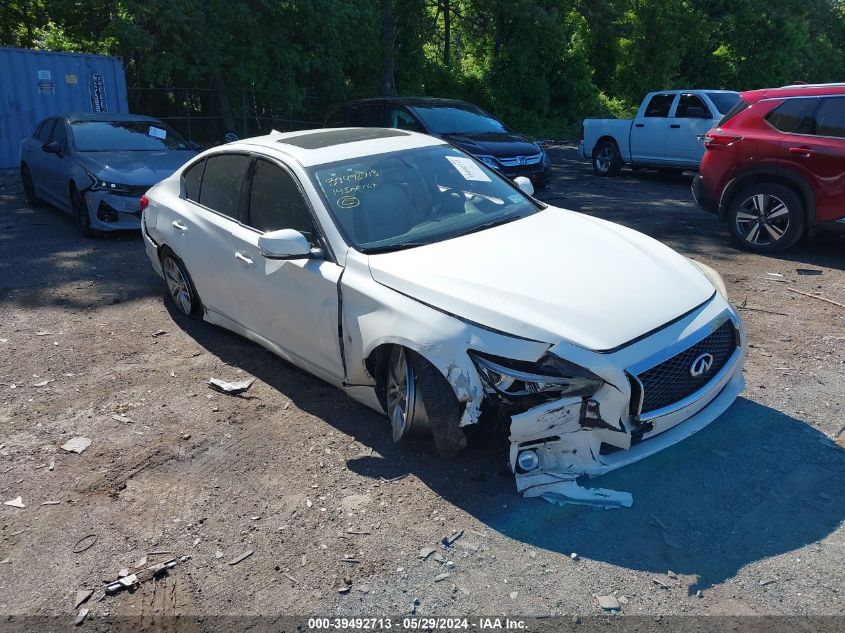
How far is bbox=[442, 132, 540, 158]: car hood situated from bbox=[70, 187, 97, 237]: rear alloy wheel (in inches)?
199

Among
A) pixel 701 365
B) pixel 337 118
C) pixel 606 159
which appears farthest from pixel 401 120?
pixel 701 365

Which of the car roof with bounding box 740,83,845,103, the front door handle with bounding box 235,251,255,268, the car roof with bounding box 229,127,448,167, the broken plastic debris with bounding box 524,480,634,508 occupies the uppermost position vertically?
the car roof with bounding box 740,83,845,103

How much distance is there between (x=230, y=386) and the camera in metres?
5.14

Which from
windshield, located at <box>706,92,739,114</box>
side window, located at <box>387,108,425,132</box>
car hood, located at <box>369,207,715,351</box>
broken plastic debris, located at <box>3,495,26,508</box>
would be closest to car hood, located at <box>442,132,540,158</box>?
side window, located at <box>387,108,425,132</box>

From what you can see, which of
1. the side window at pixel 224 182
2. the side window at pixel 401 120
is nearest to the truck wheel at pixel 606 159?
the side window at pixel 401 120

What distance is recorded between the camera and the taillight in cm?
839

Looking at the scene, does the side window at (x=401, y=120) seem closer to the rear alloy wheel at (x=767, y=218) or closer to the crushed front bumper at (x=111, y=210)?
the crushed front bumper at (x=111, y=210)

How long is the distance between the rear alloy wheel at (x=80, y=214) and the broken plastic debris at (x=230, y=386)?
5266mm

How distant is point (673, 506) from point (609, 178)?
12649 mm

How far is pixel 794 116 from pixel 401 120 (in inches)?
226

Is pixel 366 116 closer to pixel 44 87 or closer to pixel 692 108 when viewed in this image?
pixel 692 108

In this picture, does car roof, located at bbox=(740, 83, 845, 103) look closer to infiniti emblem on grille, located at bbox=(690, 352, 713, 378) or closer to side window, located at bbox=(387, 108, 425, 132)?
side window, located at bbox=(387, 108, 425, 132)

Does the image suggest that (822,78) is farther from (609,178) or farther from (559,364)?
(559,364)

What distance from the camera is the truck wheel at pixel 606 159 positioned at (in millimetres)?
15414
